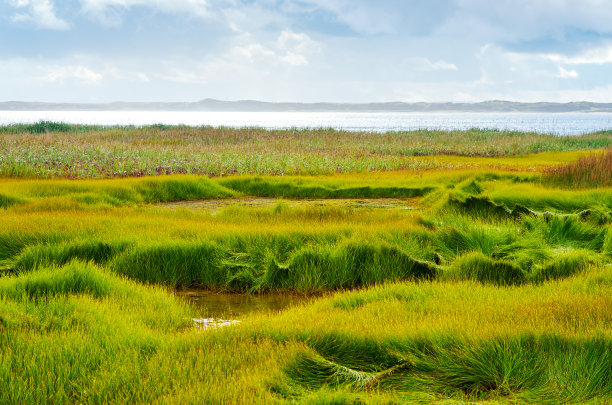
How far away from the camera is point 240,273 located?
7.92 metres

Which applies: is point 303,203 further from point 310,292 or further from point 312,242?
point 310,292

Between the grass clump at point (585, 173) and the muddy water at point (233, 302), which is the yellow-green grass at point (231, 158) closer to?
the grass clump at point (585, 173)

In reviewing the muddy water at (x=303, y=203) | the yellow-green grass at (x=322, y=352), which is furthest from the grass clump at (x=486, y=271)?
the muddy water at (x=303, y=203)

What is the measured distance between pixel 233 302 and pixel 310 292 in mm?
1066

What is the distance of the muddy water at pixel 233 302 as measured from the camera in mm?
6770

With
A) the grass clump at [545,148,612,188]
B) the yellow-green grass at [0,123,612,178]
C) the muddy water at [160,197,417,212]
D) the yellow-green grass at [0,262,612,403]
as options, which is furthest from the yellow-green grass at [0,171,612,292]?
the yellow-green grass at [0,123,612,178]

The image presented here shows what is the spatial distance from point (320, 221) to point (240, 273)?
302 cm

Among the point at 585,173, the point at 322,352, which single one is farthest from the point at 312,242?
the point at 585,173

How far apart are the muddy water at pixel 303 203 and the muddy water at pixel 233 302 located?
5.87 meters

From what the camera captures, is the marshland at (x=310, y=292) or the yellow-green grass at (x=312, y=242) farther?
the yellow-green grass at (x=312, y=242)

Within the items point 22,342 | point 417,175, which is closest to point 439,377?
point 22,342

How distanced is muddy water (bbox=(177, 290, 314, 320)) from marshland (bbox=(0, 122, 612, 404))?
0.17 feet

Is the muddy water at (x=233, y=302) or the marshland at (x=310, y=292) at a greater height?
the marshland at (x=310, y=292)

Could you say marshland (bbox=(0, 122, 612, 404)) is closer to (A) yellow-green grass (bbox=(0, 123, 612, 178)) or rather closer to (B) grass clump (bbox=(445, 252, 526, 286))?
(B) grass clump (bbox=(445, 252, 526, 286))
